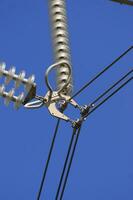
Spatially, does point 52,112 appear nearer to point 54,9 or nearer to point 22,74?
point 22,74

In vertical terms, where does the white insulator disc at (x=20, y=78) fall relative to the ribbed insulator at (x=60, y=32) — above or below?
below

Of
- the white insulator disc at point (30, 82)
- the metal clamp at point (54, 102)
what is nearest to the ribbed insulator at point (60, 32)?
the metal clamp at point (54, 102)

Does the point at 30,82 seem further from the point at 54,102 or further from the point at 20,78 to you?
the point at 54,102

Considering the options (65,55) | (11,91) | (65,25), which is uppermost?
(65,25)

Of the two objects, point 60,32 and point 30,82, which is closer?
point 30,82

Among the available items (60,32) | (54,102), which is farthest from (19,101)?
(60,32)

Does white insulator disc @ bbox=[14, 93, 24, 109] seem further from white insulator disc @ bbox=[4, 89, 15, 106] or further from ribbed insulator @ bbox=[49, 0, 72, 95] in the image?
ribbed insulator @ bbox=[49, 0, 72, 95]

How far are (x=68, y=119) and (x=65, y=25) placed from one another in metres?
0.42

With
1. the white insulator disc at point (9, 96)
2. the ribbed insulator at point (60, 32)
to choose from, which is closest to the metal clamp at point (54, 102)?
the ribbed insulator at point (60, 32)

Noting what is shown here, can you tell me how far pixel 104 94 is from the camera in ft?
7.14

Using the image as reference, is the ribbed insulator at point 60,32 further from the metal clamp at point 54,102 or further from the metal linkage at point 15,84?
the metal linkage at point 15,84

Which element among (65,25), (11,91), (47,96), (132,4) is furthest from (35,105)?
(132,4)

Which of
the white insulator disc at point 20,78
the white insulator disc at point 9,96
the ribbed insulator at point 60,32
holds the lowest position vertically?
the white insulator disc at point 9,96

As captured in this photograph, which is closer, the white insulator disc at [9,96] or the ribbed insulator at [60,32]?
the white insulator disc at [9,96]
